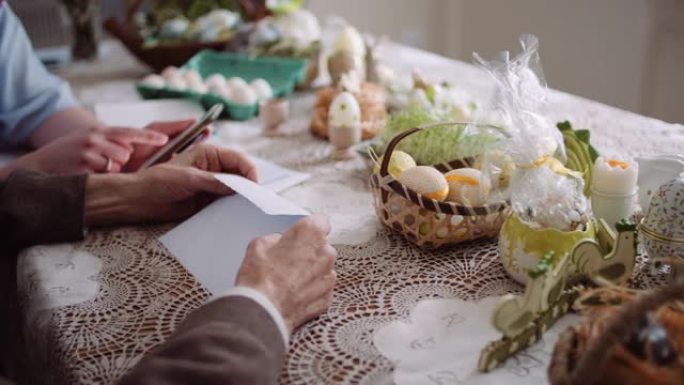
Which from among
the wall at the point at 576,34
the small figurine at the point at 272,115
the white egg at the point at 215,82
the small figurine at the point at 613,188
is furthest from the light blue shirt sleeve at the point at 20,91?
the wall at the point at 576,34

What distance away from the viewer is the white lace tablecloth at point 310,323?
0.72m

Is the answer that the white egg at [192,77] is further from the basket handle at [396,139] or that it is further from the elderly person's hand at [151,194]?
the basket handle at [396,139]

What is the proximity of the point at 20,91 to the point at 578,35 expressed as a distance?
79.2 inches

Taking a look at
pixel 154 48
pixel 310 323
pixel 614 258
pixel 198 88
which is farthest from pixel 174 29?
pixel 614 258

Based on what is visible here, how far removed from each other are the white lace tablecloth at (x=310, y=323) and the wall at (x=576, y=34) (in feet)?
4.47

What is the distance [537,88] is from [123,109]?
3.23ft

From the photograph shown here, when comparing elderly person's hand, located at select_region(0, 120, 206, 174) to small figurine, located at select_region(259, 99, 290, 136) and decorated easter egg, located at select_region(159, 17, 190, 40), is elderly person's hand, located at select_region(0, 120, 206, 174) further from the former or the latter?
decorated easter egg, located at select_region(159, 17, 190, 40)

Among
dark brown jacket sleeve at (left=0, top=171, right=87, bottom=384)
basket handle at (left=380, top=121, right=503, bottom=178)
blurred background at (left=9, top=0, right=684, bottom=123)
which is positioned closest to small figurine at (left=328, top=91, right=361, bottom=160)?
basket handle at (left=380, top=121, right=503, bottom=178)

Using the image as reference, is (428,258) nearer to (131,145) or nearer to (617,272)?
(617,272)

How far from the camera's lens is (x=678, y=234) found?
785 mm

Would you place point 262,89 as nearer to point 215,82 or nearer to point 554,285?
point 215,82

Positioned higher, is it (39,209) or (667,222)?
(667,222)

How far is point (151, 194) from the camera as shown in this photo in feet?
3.39

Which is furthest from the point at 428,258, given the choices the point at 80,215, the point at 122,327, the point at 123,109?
the point at 123,109
